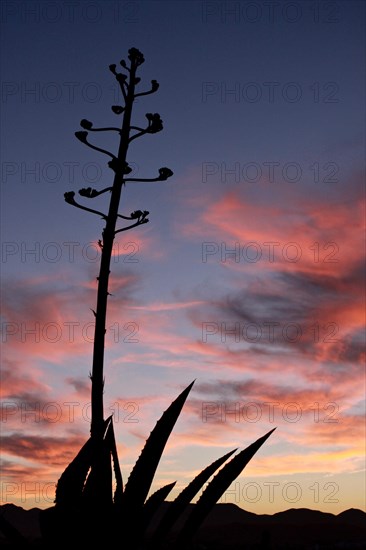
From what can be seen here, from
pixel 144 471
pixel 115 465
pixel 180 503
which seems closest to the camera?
pixel 180 503

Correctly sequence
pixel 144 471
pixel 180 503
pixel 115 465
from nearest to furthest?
pixel 180 503 → pixel 144 471 → pixel 115 465

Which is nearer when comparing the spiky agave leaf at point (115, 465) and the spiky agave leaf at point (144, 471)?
the spiky agave leaf at point (144, 471)

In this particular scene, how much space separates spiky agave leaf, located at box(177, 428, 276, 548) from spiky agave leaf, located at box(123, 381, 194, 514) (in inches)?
16.5

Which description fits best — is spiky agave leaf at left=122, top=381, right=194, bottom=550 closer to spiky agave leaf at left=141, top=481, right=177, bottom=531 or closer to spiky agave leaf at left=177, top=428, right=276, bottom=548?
spiky agave leaf at left=141, top=481, right=177, bottom=531

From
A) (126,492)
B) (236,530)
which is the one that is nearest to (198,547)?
(126,492)

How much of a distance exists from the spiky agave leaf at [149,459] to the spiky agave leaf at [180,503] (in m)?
0.23

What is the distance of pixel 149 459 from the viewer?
5609 mm

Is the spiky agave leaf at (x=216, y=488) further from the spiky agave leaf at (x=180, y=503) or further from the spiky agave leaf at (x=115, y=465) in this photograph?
the spiky agave leaf at (x=115, y=465)

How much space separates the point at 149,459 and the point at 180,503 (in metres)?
0.42

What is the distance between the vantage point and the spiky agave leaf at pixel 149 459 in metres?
5.52

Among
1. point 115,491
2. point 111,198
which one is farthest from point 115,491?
point 111,198

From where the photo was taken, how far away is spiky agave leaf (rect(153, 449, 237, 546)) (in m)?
5.38

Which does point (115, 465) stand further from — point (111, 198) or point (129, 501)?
point (111, 198)

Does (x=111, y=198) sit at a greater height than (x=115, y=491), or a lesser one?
greater
